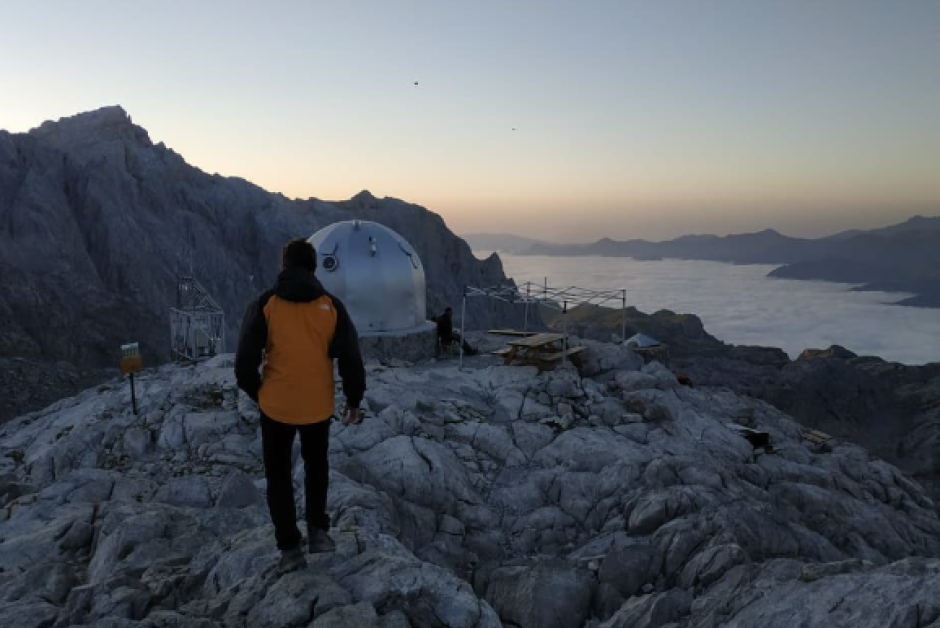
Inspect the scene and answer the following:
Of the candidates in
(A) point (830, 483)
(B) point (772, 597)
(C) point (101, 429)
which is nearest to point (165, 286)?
(C) point (101, 429)

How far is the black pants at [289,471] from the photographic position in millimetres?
5457

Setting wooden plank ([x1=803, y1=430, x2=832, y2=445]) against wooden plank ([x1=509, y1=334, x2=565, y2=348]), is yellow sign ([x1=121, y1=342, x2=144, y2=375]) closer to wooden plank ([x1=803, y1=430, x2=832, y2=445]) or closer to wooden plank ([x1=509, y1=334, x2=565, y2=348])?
wooden plank ([x1=509, y1=334, x2=565, y2=348])

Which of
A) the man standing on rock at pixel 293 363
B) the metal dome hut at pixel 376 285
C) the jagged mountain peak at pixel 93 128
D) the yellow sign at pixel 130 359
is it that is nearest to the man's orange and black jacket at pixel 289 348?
the man standing on rock at pixel 293 363

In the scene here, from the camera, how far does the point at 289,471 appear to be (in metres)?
5.60

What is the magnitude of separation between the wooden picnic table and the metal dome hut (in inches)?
159

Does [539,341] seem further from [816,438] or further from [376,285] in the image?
[816,438]

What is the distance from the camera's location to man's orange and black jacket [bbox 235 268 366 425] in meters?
5.32

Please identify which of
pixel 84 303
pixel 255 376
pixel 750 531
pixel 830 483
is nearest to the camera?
pixel 255 376

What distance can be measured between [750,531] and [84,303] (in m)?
59.0

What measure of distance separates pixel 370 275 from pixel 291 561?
17417 millimetres

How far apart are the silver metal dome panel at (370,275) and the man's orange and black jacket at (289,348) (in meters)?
A: 17.0

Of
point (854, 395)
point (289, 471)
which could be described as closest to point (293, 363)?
point (289, 471)

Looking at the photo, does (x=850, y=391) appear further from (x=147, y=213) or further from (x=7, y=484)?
(x=147, y=213)

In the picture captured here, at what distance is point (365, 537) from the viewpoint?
6.74 m
